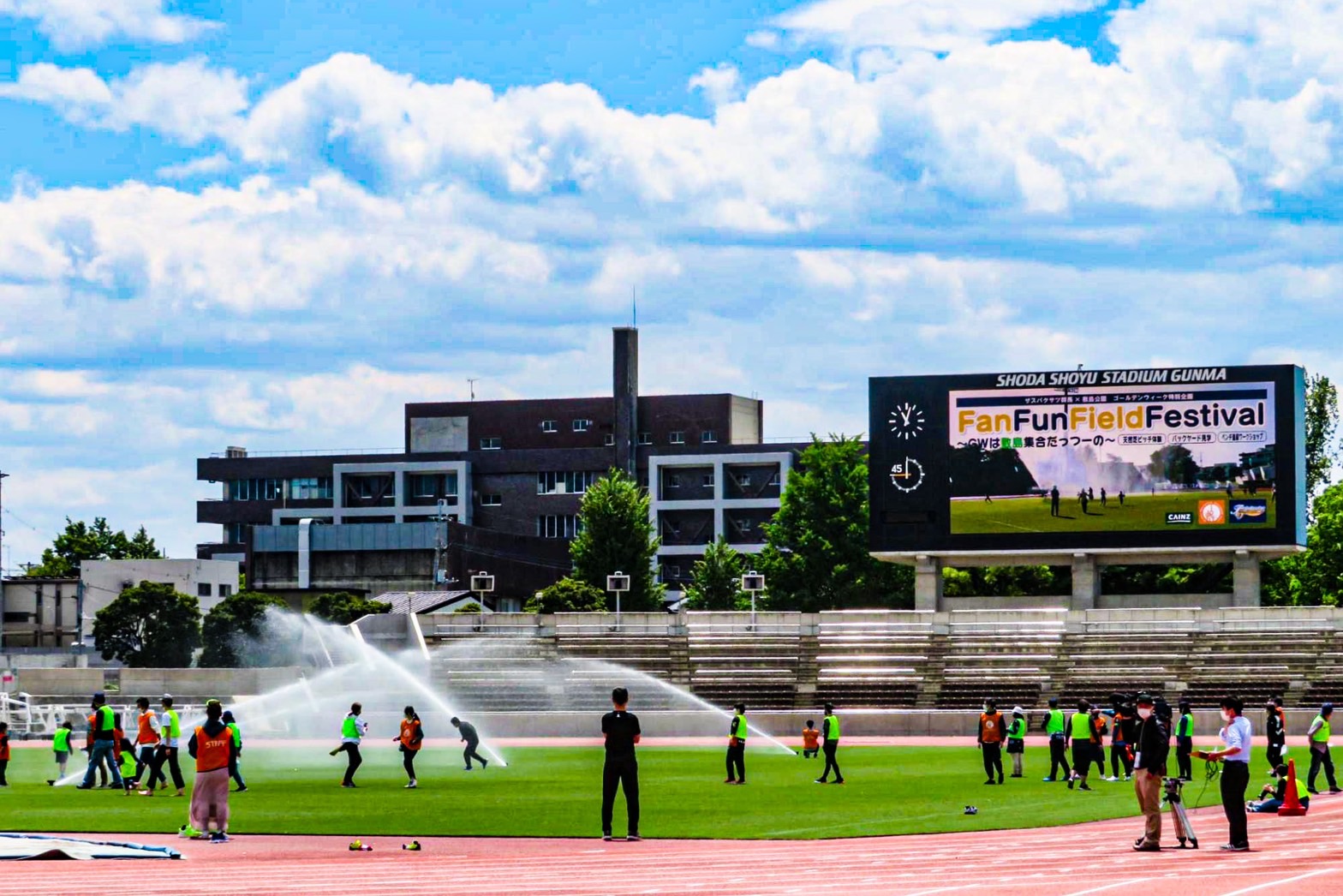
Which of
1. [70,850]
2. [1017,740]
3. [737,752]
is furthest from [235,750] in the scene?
[1017,740]

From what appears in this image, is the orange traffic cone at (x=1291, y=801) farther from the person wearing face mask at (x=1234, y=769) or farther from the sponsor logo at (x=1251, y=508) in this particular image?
the sponsor logo at (x=1251, y=508)

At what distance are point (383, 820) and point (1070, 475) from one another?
1824 inches

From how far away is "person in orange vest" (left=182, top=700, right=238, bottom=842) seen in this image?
89.5 ft

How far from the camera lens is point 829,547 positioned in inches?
4171

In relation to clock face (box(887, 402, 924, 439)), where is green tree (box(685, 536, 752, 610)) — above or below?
below

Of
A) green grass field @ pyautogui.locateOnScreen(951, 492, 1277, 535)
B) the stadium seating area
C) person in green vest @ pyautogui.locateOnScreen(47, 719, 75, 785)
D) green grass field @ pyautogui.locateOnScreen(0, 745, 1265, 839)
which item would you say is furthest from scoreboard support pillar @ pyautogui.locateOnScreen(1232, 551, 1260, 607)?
person in green vest @ pyautogui.locateOnScreen(47, 719, 75, 785)

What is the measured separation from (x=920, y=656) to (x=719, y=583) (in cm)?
3642

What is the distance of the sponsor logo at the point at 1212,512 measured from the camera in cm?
7212

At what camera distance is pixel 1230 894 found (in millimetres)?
19609

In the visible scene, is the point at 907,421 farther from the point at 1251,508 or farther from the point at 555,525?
the point at 555,525

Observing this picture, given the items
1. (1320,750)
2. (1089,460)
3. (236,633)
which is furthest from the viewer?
(236,633)

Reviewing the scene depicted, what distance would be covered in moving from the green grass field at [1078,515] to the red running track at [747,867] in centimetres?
4439

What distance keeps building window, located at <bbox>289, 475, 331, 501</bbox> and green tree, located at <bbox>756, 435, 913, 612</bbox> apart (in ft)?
153

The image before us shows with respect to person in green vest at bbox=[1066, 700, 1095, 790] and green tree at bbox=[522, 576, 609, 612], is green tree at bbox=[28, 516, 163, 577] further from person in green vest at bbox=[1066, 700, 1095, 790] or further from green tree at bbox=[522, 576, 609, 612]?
person in green vest at bbox=[1066, 700, 1095, 790]
